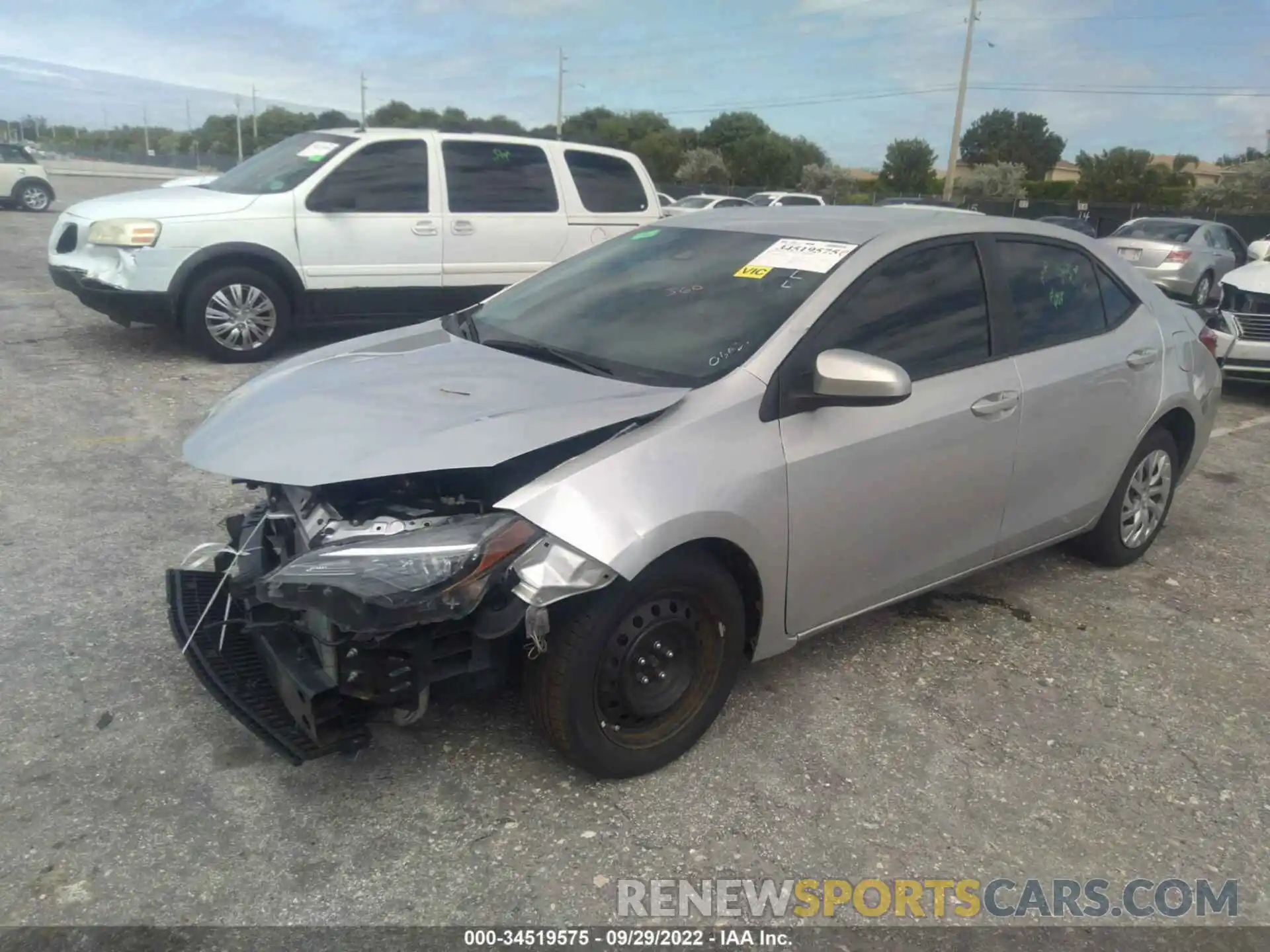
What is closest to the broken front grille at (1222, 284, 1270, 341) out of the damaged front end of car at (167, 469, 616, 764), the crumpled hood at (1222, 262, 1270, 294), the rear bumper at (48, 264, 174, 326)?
the crumpled hood at (1222, 262, 1270, 294)

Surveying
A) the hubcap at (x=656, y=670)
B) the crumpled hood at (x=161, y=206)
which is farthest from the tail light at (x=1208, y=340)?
the crumpled hood at (x=161, y=206)

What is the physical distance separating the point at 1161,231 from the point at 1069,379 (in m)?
14.2

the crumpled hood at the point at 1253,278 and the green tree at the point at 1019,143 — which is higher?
the green tree at the point at 1019,143

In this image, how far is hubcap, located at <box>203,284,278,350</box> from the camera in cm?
793

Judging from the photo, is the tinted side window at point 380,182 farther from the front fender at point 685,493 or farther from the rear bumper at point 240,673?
the front fender at point 685,493

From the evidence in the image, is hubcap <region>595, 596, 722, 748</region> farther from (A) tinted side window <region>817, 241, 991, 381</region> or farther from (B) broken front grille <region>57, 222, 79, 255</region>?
(B) broken front grille <region>57, 222, 79, 255</region>

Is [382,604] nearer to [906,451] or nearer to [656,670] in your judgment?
[656,670]

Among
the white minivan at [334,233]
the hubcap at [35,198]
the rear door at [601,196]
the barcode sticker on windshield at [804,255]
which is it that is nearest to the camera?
the barcode sticker on windshield at [804,255]

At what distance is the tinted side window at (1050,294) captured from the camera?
4.03m

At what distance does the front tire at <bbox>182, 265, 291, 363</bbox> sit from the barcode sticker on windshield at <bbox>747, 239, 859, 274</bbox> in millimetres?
5546

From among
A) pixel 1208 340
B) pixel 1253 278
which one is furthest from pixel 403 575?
pixel 1253 278

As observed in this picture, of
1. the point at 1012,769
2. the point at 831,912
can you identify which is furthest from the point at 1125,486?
the point at 831,912

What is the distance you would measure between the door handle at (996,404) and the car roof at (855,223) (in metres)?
0.63

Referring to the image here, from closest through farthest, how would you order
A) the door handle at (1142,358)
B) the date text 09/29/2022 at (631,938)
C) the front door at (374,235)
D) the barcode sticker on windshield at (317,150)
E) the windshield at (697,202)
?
the date text 09/29/2022 at (631,938)
the door handle at (1142,358)
the front door at (374,235)
the barcode sticker on windshield at (317,150)
the windshield at (697,202)
